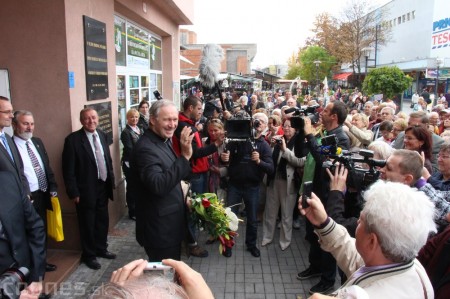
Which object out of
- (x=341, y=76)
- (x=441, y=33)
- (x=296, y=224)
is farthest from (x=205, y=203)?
(x=341, y=76)

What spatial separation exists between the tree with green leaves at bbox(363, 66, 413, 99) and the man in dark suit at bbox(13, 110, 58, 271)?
14662 mm

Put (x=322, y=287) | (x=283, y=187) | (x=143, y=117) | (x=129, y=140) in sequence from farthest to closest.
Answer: (x=143, y=117) < (x=129, y=140) < (x=283, y=187) < (x=322, y=287)

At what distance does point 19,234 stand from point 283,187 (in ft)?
11.3

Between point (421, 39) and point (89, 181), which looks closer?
point (89, 181)

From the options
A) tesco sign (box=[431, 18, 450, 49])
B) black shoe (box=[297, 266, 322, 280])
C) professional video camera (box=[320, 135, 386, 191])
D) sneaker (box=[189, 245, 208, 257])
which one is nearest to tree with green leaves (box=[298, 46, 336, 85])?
tesco sign (box=[431, 18, 450, 49])

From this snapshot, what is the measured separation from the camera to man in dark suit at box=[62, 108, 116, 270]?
4.26m

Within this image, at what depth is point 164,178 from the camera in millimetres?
2859

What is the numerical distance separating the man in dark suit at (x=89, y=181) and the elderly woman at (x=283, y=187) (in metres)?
2.19

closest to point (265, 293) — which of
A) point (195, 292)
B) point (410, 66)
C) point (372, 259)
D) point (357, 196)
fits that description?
point (357, 196)

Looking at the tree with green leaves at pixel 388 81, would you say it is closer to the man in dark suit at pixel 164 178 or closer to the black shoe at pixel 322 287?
the black shoe at pixel 322 287

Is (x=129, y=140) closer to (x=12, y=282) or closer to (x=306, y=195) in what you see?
(x=12, y=282)

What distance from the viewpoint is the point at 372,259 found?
163 centimetres

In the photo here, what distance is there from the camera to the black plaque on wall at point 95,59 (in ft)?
15.4

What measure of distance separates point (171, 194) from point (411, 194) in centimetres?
195
